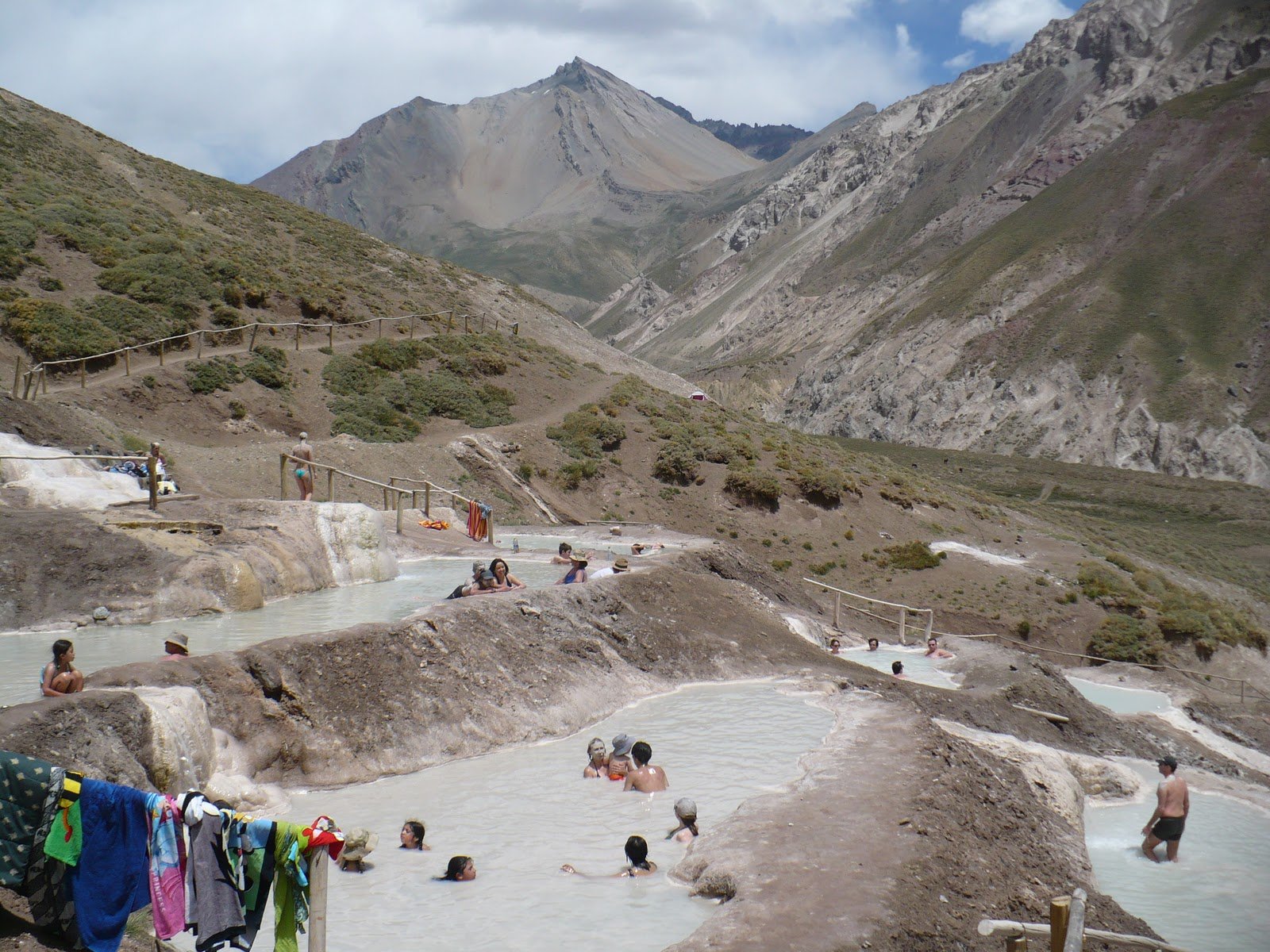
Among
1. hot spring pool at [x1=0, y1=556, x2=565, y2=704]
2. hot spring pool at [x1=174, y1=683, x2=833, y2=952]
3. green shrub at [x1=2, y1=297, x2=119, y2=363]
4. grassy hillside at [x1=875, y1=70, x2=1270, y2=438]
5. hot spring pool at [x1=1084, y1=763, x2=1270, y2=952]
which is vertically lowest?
hot spring pool at [x1=1084, y1=763, x2=1270, y2=952]

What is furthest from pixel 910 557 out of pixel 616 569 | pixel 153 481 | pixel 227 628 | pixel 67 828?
pixel 67 828

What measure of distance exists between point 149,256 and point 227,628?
35.0m

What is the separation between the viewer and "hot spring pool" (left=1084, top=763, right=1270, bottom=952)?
11242 mm

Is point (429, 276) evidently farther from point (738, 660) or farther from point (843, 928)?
point (843, 928)

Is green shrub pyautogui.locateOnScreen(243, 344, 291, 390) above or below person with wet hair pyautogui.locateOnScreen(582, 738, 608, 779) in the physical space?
above

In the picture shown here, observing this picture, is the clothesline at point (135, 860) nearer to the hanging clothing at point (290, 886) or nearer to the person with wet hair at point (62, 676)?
the hanging clothing at point (290, 886)

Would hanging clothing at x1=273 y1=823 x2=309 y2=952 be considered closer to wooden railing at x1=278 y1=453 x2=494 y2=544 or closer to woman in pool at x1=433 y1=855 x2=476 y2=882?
woman in pool at x1=433 y1=855 x2=476 y2=882

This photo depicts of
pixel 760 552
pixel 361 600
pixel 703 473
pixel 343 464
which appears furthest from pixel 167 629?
pixel 703 473

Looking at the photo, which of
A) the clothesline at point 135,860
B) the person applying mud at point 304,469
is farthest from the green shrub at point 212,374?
the clothesline at point 135,860

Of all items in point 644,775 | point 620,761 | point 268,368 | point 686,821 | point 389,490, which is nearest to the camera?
point 686,821

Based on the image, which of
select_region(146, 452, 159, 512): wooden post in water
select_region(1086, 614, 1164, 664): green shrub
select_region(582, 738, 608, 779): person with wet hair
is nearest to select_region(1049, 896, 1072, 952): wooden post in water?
select_region(582, 738, 608, 779): person with wet hair

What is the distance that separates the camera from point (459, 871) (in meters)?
9.16

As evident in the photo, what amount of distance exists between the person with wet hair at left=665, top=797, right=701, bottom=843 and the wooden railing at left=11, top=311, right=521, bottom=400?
20.9 m

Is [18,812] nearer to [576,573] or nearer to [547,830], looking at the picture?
[547,830]
